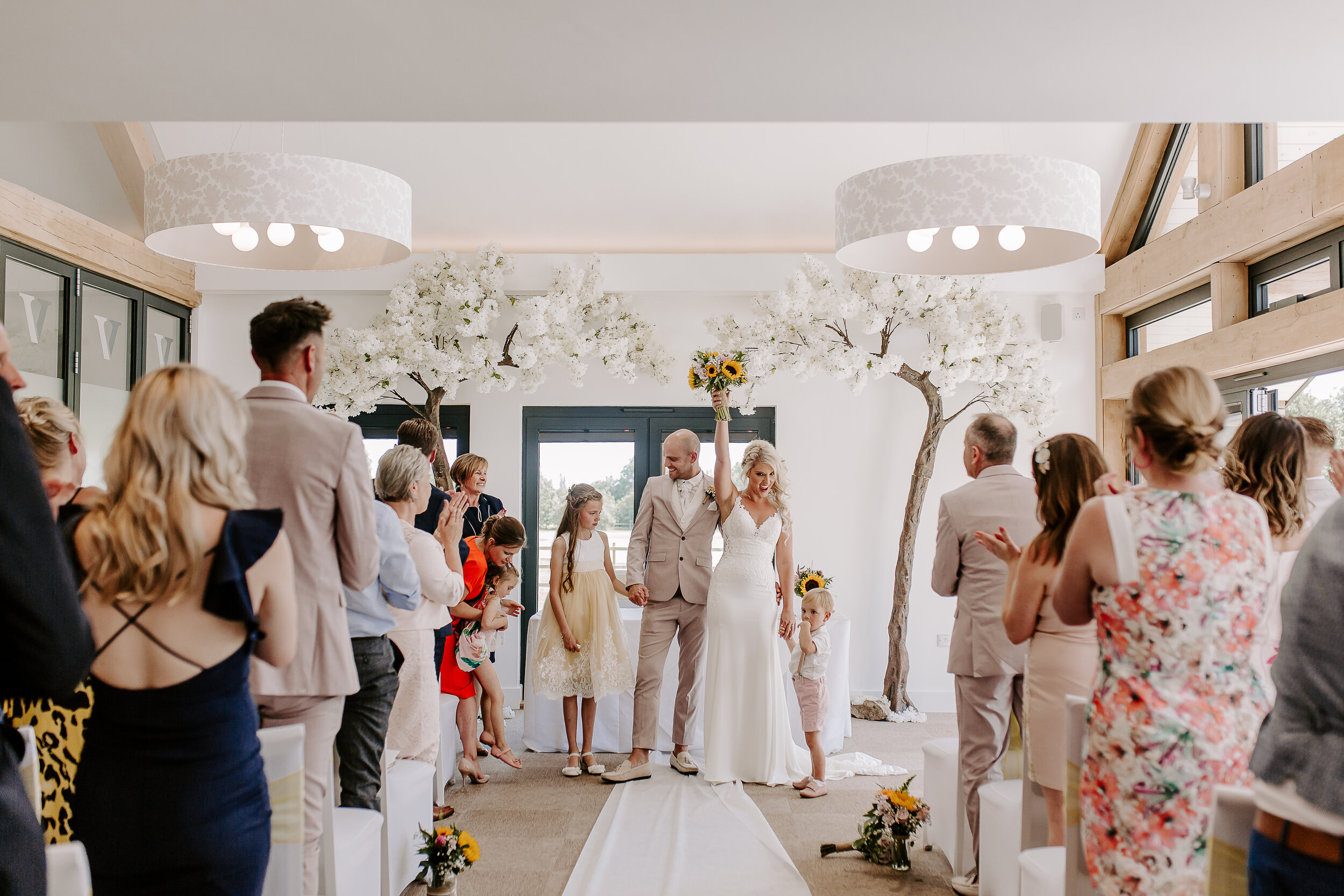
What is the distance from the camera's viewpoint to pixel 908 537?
6.32 meters

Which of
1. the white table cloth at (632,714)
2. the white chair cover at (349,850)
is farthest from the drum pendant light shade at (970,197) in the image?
the white table cloth at (632,714)

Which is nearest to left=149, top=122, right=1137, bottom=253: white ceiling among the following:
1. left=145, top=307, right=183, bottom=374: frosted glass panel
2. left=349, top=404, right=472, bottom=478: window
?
left=145, top=307, right=183, bottom=374: frosted glass panel

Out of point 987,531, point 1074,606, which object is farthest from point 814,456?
point 1074,606

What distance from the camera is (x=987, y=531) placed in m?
3.31

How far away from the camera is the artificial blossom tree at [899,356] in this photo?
19.4 ft

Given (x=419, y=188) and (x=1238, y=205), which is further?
(x=419, y=188)

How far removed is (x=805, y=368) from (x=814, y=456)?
3.48ft

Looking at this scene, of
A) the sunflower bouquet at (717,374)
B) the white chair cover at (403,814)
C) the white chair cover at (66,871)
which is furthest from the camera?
the sunflower bouquet at (717,374)

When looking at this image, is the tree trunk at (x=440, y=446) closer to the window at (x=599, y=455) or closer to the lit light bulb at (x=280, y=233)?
the window at (x=599, y=455)

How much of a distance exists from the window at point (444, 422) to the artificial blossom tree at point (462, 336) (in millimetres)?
659

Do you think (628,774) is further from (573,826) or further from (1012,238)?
(1012,238)

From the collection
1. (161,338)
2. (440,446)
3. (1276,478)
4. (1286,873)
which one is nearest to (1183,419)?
(1286,873)

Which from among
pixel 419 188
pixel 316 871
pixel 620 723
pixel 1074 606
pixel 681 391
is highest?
→ pixel 419 188

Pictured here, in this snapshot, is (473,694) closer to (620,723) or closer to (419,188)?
(620,723)
